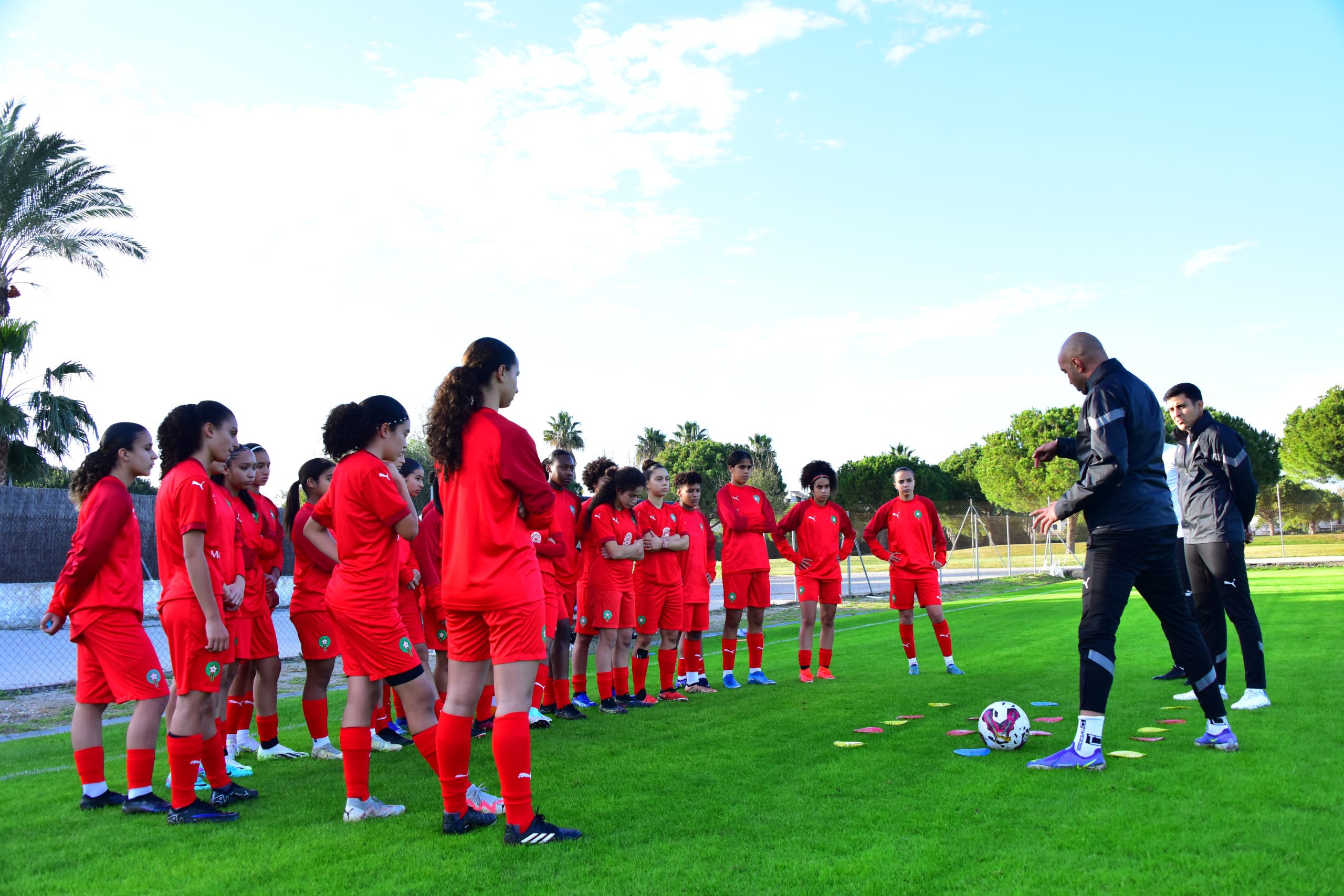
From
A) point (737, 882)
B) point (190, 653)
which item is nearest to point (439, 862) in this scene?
point (737, 882)

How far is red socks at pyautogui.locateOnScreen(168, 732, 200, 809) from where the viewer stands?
4.29 meters

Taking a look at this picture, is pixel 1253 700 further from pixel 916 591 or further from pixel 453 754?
pixel 453 754

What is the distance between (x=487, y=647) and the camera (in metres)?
3.94

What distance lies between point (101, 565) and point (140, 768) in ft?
3.48

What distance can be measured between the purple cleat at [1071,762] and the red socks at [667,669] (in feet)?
12.5

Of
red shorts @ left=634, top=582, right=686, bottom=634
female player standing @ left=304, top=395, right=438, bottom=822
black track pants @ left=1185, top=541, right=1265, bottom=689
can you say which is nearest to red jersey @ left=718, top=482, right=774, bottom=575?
red shorts @ left=634, top=582, right=686, bottom=634

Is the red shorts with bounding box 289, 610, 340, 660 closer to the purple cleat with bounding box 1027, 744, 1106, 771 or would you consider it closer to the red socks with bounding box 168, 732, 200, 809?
the red socks with bounding box 168, 732, 200, 809

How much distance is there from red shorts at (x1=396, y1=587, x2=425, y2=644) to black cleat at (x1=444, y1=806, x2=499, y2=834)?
97.3 inches

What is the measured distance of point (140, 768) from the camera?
14.5ft

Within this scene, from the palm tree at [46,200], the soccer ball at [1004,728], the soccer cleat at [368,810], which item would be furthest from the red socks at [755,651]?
the palm tree at [46,200]

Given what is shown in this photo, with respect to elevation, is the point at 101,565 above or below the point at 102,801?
above

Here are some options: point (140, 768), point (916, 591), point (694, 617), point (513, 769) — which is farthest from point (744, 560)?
point (140, 768)

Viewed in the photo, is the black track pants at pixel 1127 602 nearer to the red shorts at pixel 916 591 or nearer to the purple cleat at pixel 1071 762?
the purple cleat at pixel 1071 762

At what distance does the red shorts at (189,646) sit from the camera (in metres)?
4.37
